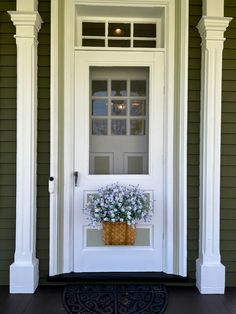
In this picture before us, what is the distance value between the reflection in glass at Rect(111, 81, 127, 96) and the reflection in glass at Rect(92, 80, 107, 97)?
75 millimetres

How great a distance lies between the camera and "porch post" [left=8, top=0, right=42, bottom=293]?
120 inches

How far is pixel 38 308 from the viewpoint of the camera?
111 inches

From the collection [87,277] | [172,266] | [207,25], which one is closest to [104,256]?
[87,277]

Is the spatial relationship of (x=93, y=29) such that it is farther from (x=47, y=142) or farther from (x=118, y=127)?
(x=47, y=142)

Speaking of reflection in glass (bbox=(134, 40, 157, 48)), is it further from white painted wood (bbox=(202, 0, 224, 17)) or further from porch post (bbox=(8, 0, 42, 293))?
porch post (bbox=(8, 0, 42, 293))

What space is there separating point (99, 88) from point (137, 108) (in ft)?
1.32

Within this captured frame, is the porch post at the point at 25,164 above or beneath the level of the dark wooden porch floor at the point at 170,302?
above

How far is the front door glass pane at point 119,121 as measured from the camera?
3402 mm

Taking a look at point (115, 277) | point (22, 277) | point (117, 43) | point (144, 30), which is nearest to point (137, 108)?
point (117, 43)

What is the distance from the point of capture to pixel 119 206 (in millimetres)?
3080

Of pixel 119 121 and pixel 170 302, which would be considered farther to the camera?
pixel 119 121

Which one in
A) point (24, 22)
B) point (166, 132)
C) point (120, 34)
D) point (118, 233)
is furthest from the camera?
point (120, 34)

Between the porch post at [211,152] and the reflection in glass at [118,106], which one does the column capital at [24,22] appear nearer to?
the reflection in glass at [118,106]

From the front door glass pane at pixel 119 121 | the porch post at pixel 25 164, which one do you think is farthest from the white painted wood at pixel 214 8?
the porch post at pixel 25 164
